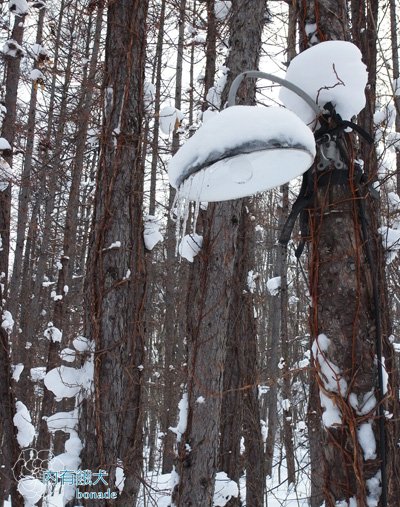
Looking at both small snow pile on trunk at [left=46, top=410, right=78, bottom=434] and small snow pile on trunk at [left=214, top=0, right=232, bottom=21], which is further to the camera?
small snow pile on trunk at [left=214, top=0, right=232, bottom=21]

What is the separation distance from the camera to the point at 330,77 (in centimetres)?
202

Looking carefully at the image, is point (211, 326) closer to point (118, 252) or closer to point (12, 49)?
point (118, 252)

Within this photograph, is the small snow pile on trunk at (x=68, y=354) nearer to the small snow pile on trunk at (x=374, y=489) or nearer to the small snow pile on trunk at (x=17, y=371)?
the small snow pile on trunk at (x=17, y=371)

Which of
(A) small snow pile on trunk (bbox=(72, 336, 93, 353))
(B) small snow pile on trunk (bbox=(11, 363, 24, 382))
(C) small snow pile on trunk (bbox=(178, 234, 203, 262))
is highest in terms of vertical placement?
(C) small snow pile on trunk (bbox=(178, 234, 203, 262))

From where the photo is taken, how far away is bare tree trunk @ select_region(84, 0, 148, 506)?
11.2 feet

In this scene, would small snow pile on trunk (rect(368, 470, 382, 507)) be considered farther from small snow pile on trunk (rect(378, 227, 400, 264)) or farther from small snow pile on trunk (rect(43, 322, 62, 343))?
small snow pile on trunk (rect(43, 322, 62, 343))

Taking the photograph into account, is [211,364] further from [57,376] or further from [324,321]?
[324,321]

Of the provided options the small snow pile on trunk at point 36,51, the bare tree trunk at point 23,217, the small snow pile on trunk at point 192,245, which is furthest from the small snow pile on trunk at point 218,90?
the bare tree trunk at point 23,217

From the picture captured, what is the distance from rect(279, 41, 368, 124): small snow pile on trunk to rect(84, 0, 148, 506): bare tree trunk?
1.85 metres

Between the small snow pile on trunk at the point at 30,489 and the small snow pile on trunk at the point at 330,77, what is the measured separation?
4066 millimetres

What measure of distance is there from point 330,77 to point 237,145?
0.85m

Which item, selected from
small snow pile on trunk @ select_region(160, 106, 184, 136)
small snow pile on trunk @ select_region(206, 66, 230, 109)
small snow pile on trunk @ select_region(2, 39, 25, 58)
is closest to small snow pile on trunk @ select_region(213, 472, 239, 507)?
small snow pile on trunk @ select_region(160, 106, 184, 136)

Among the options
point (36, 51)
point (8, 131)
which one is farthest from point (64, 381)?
point (36, 51)

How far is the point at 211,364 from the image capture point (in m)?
3.99
